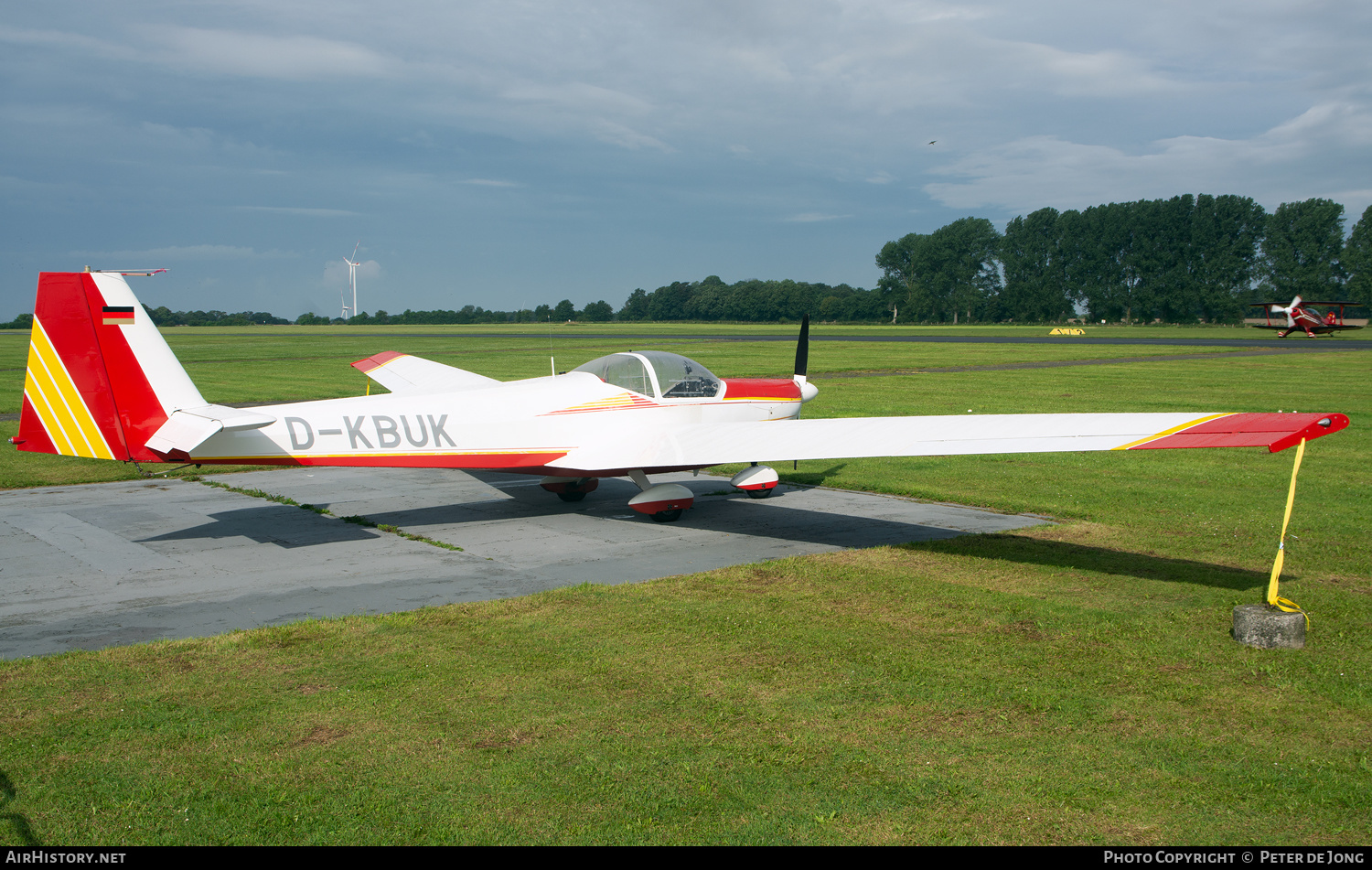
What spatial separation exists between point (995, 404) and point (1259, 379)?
1337 centimetres

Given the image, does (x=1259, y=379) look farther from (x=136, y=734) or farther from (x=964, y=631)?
(x=136, y=734)

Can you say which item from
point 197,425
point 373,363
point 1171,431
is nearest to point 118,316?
point 197,425

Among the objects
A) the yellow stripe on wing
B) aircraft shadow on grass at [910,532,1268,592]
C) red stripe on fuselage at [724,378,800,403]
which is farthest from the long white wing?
aircraft shadow on grass at [910,532,1268,592]

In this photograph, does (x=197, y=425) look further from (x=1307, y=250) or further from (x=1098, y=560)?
(x=1307, y=250)

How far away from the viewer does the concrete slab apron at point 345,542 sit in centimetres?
755

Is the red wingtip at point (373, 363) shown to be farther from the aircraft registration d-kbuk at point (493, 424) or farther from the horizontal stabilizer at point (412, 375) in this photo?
the aircraft registration d-kbuk at point (493, 424)

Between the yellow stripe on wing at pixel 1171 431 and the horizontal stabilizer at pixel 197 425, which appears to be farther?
the horizontal stabilizer at pixel 197 425

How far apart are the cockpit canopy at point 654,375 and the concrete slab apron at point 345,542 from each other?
5.26 feet

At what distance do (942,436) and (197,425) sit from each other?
7.51m

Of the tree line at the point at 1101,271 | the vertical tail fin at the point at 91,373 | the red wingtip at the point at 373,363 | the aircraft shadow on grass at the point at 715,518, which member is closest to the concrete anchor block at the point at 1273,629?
the aircraft shadow on grass at the point at 715,518

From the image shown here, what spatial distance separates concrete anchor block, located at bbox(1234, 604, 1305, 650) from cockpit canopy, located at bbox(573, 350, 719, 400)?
22.2 feet

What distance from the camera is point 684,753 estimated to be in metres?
4.85
